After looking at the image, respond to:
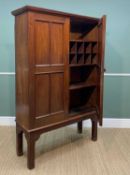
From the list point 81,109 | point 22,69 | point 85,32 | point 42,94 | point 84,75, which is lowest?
point 81,109

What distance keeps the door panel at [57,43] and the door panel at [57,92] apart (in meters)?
0.18

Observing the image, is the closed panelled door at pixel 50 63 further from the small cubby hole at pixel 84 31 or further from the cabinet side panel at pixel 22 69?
the small cubby hole at pixel 84 31

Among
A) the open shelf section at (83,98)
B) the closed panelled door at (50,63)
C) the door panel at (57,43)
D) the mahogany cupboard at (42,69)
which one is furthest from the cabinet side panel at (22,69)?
the open shelf section at (83,98)

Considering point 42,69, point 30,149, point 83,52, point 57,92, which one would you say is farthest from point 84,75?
point 30,149

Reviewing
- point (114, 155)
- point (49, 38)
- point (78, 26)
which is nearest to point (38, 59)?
point (49, 38)

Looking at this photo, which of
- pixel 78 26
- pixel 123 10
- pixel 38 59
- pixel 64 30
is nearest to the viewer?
pixel 38 59

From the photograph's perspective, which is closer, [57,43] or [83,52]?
[57,43]

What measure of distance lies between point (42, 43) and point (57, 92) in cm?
60

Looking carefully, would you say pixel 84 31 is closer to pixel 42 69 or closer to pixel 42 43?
pixel 42 43

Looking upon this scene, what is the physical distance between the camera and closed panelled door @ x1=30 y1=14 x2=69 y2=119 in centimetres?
226

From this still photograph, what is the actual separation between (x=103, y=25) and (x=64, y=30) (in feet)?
1.53

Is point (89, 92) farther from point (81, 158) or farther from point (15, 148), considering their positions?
point (15, 148)

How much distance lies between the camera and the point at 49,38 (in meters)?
2.33

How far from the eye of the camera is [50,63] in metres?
2.38
